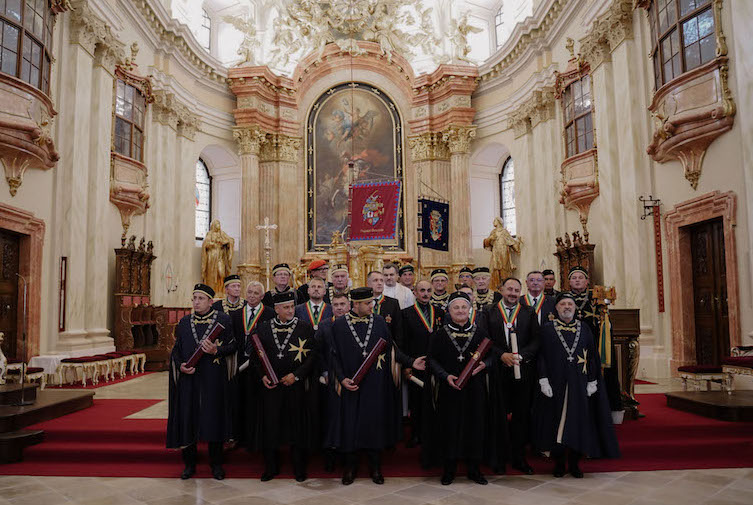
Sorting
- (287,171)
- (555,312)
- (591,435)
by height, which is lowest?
(591,435)

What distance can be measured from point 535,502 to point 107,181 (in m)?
10.4

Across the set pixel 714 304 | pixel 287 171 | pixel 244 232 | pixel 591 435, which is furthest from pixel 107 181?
pixel 714 304

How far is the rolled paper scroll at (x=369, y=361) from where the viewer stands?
16.0ft

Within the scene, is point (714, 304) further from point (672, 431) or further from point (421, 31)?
point (421, 31)

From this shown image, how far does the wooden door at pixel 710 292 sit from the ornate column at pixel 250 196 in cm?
1178

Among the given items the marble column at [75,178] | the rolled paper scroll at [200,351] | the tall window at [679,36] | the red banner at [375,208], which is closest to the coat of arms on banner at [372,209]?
the red banner at [375,208]

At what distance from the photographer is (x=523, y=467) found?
16.4 feet

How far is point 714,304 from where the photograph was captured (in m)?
8.66

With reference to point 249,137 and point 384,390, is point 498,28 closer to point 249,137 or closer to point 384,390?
point 249,137

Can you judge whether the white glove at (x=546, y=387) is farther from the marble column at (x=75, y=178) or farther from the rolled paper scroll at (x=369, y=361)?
the marble column at (x=75, y=178)

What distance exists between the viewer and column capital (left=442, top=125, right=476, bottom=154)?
57.8 feet

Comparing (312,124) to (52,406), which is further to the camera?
(312,124)

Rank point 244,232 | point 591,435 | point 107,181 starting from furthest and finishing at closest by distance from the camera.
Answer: point 244,232
point 107,181
point 591,435

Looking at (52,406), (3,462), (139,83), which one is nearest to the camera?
(3,462)
